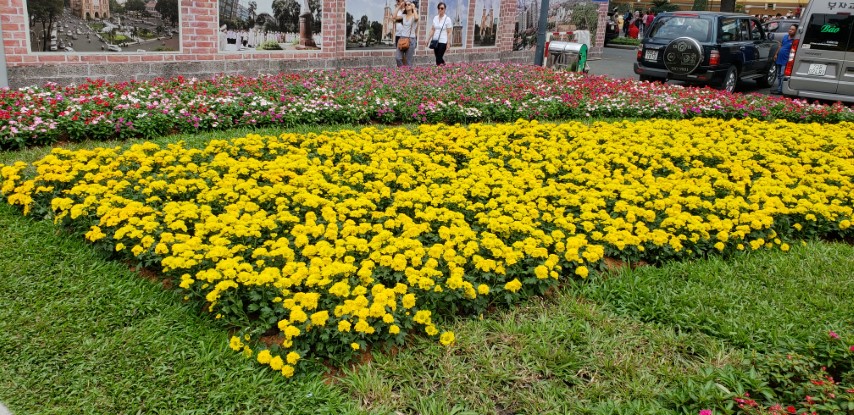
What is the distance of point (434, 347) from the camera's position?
152 inches

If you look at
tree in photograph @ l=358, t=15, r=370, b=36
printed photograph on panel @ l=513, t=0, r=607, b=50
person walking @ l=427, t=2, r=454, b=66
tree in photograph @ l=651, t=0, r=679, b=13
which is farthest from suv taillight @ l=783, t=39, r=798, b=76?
tree in photograph @ l=651, t=0, r=679, b=13

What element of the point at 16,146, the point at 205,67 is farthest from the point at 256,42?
the point at 16,146

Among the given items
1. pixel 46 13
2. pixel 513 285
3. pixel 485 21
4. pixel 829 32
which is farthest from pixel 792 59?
pixel 46 13

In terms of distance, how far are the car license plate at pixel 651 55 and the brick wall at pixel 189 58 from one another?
4.98m

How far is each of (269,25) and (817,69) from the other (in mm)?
10200

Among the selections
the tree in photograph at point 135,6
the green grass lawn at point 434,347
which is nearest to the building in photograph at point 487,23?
the tree in photograph at point 135,6

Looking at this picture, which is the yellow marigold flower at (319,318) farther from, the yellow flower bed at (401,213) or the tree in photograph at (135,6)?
the tree in photograph at (135,6)

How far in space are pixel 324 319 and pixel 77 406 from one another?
49.3 inches

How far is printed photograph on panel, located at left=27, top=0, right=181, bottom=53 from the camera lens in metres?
9.85

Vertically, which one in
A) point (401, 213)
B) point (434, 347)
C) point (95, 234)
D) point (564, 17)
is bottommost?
point (434, 347)

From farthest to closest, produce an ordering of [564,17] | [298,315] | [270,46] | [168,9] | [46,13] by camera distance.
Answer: [564,17], [270,46], [168,9], [46,13], [298,315]

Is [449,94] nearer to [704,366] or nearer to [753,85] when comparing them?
[704,366]

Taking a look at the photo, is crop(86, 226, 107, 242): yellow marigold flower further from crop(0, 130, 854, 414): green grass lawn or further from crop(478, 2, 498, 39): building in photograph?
crop(478, 2, 498, 39): building in photograph

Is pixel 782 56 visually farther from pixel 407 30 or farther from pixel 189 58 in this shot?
pixel 189 58
